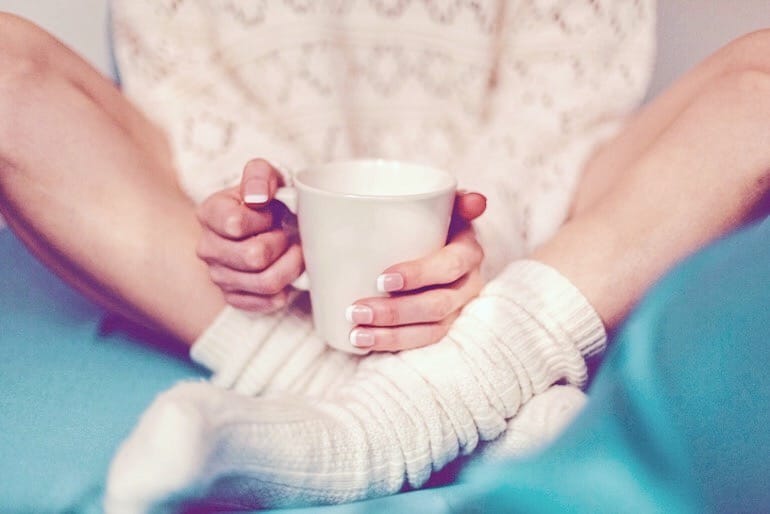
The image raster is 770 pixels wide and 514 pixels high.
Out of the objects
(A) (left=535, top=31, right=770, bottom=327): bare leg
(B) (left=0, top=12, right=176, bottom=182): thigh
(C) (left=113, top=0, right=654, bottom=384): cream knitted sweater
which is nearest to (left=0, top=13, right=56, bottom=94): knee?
(B) (left=0, top=12, right=176, bottom=182): thigh

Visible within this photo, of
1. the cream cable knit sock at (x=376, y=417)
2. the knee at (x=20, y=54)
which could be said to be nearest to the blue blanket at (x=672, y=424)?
the cream cable knit sock at (x=376, y=417)

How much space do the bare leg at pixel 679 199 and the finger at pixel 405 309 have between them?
0.07 metres

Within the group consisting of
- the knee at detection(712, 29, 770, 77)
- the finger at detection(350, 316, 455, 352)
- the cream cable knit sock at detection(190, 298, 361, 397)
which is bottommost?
the cream cable knit sock at detection(190, 298, 361, 397)

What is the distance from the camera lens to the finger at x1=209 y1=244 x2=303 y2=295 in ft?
1.47

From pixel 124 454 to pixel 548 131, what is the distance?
48 centimetres

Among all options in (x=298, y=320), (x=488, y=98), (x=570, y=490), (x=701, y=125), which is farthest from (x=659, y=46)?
Answer: (x=570, y=490)

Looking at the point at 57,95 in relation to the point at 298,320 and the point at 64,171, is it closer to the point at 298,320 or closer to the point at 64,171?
the point at 64,171

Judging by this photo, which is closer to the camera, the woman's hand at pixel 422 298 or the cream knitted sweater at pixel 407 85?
the woman's hand at pixel 422 298

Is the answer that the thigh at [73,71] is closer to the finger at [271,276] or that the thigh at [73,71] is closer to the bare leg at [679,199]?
the finger at [271,276]

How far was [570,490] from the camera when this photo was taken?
11.0 inches

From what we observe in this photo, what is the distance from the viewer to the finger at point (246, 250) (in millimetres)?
436

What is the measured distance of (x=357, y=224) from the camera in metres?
0.38

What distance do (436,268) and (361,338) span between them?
6 centimetres

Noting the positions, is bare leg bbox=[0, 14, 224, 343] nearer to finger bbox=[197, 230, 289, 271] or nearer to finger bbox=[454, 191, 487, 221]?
finger bbox=[197, 230, 289, 271]
